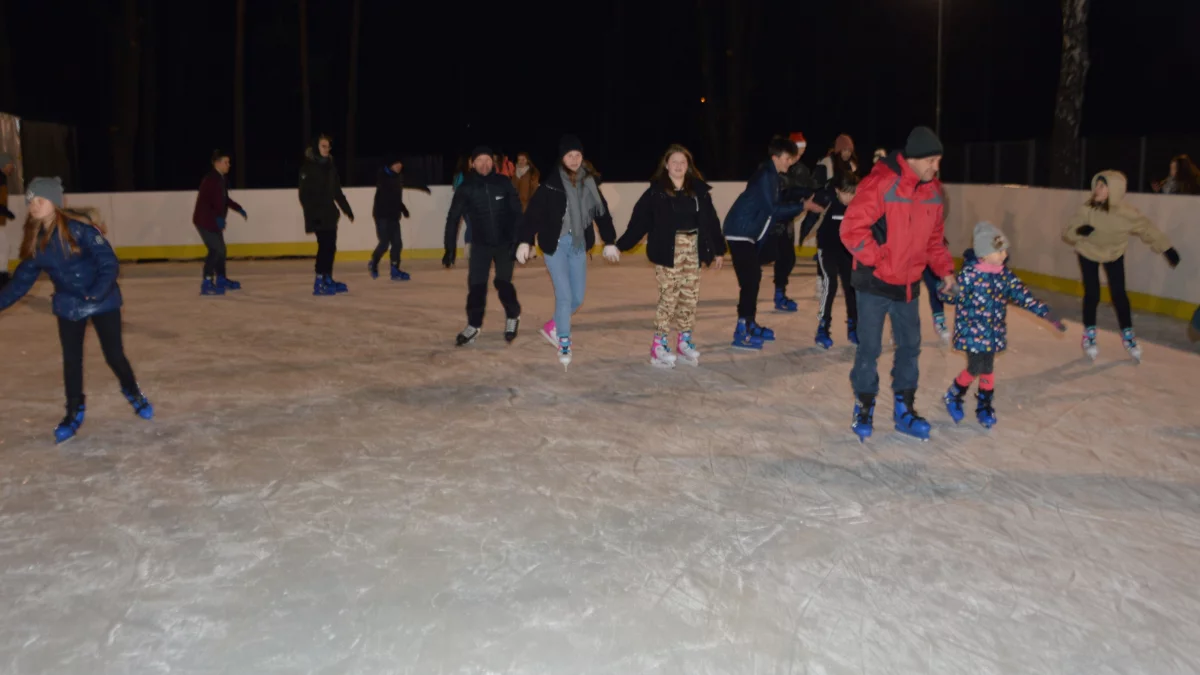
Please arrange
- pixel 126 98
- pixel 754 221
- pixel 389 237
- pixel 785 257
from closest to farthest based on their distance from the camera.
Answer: pixel 754 221 → pixel 785 257 → pixel 389 237 → pixel 126 98

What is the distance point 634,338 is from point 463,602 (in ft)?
18.3

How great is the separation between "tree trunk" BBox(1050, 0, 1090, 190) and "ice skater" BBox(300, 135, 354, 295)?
9.94 meters

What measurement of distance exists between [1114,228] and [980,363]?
8.19ft

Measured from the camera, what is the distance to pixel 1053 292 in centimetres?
1214

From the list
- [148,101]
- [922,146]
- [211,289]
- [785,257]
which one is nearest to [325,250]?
[211,289]

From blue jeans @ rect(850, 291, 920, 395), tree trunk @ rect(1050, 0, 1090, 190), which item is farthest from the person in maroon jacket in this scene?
tree trunk @ rect(1050, 0, 1090, 190)

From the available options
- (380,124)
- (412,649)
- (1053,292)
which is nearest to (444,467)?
(412,649)

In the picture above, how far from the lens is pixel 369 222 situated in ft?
55.0

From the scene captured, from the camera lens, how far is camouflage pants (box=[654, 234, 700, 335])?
7863 millimetres

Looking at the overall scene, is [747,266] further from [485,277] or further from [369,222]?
[369,222]

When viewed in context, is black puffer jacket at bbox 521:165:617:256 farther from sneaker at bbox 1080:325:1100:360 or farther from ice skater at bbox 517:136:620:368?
sneaker at bbox 1080:325:1100:360

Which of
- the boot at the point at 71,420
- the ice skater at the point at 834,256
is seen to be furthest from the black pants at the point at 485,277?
the boot at the point at 71,420

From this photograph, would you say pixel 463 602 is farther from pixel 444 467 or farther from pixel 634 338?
pixel 634 338

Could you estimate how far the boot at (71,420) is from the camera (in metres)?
6.32
